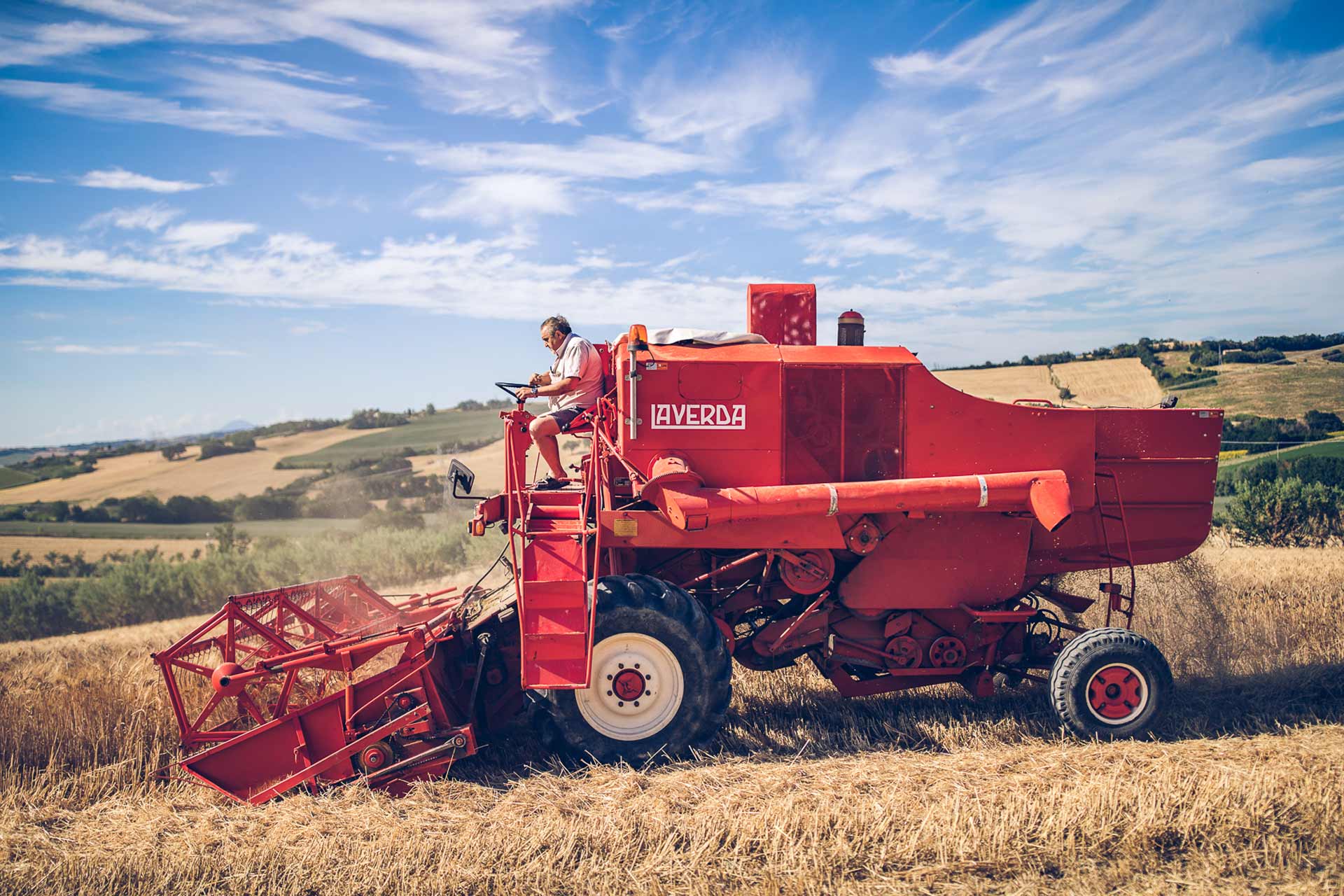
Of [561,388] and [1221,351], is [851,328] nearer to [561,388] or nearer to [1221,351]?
[561,388]

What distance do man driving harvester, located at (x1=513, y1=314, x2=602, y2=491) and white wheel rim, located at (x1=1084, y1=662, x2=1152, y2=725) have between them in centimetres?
427

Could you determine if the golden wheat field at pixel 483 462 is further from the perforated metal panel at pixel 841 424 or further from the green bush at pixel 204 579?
the perforated metal panel at pixel 841 424

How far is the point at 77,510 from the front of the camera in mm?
28922

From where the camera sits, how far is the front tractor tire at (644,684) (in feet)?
17.7

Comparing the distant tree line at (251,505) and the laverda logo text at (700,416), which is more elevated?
the laverda logo text at (700,416)

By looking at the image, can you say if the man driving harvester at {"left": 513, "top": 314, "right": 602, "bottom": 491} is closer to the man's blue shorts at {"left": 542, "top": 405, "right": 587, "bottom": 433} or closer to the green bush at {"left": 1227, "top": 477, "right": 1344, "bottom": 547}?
the man's blue shorts at {"left": 542, "top": 405, "right": 587, "bottom": 433}

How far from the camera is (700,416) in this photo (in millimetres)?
5719

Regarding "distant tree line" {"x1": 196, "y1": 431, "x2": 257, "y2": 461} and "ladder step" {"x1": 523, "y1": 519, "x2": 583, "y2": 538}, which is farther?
"distant tree line" {"x1": 196, "y1": 431, "x2": 257, "y2": 461}

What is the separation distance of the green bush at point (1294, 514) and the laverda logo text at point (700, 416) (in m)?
11.3

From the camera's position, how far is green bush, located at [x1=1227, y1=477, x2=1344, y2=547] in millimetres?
12250

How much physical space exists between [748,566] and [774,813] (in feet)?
6.69

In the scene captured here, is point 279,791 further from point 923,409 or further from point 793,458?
point 923,409

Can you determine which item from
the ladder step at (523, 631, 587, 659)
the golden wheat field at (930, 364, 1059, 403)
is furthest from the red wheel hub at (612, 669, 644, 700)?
the golden wheat field at (930, 364, 1059, 403)

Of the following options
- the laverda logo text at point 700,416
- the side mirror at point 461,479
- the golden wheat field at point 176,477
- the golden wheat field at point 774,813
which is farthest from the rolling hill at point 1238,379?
the golden wheat field at point 176,477
